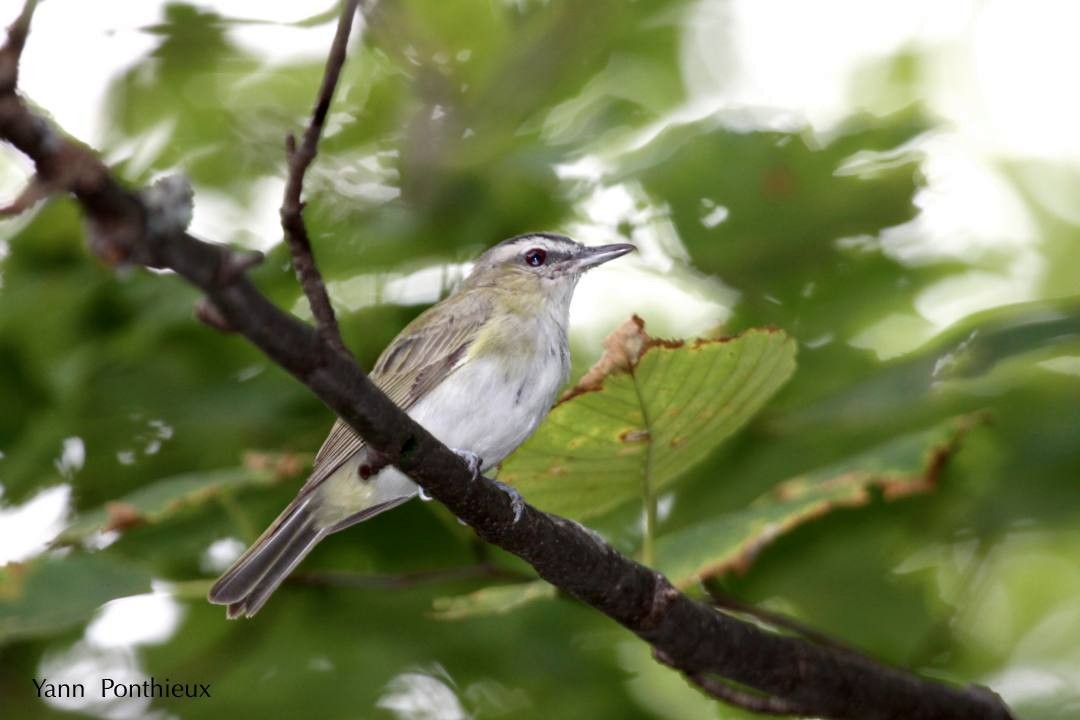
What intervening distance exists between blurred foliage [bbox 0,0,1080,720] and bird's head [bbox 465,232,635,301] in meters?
0.10

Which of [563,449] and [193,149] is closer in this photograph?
[563,449]

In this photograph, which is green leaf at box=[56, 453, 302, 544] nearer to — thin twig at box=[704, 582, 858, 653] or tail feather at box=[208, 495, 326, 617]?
tail feather at box=[208, 495, 326, 617]

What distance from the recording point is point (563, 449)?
10.2 feet

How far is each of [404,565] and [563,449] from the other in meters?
1.47

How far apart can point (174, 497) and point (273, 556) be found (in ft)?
1.70

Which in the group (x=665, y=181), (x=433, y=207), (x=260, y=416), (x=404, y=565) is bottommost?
(x=404, y=565)

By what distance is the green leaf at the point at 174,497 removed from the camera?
3.43 metres

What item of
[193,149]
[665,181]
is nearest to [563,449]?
[665,181]

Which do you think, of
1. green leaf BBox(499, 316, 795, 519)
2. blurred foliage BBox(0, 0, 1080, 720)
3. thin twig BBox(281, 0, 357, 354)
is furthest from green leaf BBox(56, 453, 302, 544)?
thin twig BBox(281, 0, 357, 354)

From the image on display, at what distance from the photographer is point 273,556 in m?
3.89

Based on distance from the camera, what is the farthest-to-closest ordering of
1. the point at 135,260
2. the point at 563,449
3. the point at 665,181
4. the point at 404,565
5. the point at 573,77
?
the point at 573,77, the point at 404,565, the point at 665,181, the point at 563,449, the point at 135,260

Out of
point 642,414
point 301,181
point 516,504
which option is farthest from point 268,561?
point 301,181

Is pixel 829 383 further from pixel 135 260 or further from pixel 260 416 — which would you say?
pixel 135 260

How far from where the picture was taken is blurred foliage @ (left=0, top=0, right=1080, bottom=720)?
4.05m
